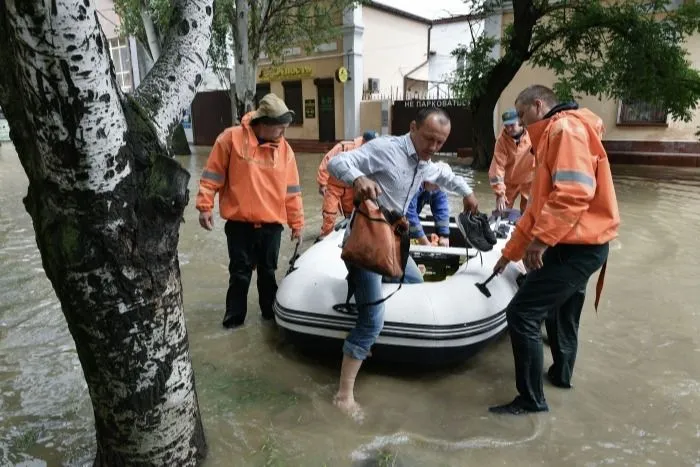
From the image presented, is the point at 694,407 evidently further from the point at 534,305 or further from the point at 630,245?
the point at 630,245

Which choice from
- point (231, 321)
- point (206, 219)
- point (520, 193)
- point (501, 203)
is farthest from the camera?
point (520, 193)

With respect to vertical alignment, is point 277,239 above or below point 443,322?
above

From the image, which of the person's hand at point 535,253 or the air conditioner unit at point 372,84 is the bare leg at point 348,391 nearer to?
the person's hand at point 535,253

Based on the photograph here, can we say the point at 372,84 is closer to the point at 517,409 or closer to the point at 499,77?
the point at 499,77

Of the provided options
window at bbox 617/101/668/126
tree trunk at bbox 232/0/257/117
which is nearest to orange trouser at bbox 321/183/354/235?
tree trunk at bbox 232/0/257/117

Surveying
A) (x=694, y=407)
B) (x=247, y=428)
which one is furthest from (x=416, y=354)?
(x=694, y=407)

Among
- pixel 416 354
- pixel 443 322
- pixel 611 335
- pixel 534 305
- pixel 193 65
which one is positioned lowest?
pixel 611 335

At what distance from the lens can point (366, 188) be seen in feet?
8.39

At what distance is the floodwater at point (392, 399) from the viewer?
8.63 feet

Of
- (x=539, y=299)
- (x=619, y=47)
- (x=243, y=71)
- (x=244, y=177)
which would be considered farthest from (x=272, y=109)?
(x=619, y=47)

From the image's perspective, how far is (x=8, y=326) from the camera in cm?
409

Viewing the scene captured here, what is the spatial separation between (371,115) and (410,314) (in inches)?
654

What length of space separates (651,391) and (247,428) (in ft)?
7.90

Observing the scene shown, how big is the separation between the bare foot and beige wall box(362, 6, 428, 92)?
18.0 metres
